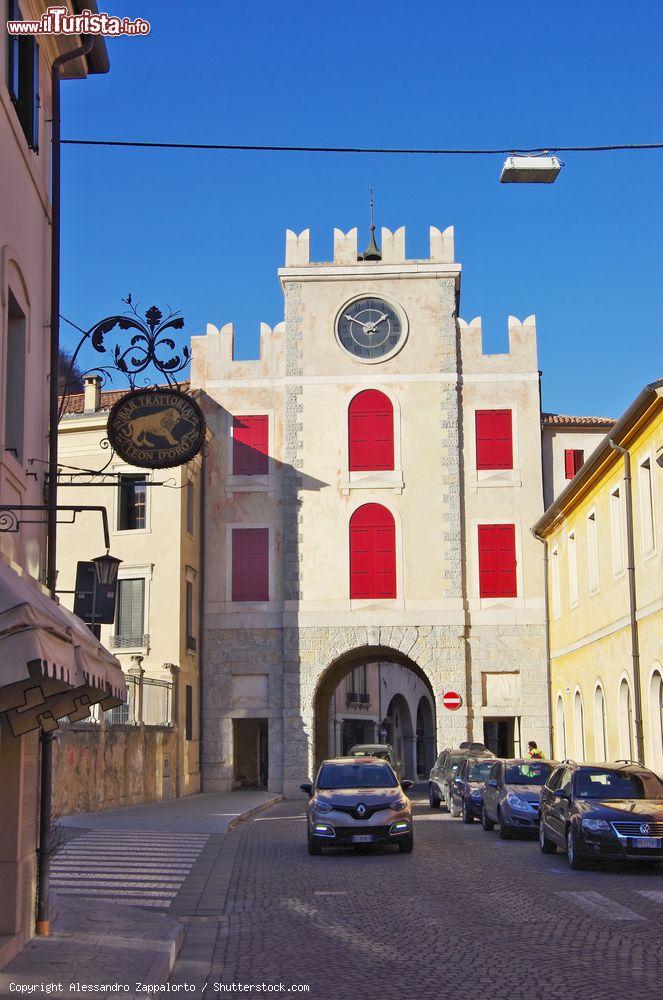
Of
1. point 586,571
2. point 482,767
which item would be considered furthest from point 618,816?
point 586,571

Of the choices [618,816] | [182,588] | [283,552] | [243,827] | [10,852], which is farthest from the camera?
[283,552]

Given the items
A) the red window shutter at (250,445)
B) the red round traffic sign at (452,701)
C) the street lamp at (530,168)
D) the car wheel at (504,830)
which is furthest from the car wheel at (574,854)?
the red window shutter at (250,445)

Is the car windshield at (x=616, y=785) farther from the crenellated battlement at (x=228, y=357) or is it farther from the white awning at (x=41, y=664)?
the crenellated battlement at (x=228, y=357)

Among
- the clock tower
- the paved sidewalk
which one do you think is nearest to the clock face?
the clock tower

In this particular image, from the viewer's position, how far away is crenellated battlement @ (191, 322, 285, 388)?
4359 centimetres

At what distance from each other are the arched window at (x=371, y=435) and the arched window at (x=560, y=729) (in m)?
9.56

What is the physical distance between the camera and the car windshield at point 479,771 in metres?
28.4

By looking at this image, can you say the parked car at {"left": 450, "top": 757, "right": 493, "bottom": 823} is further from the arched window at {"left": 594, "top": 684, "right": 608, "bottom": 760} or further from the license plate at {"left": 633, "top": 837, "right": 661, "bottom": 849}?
the license plate at {"left": 633, "top": 837, "right": 661, "bottom": 849}

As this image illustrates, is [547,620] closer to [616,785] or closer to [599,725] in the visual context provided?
[599,725]

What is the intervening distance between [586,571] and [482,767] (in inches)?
297

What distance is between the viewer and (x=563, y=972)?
32.6 feet

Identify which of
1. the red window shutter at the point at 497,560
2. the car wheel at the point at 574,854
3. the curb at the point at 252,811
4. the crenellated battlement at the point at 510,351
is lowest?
the curb at the point at 252,811

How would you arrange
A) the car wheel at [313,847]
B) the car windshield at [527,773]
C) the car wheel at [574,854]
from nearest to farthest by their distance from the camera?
the car wheel at [574,854] < the car wheel at [313,847] < the car windshield at [527,773]

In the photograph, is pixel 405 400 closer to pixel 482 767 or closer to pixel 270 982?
pixel 482 767
